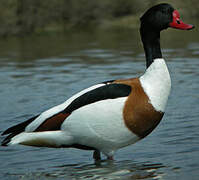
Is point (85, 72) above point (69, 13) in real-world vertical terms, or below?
below

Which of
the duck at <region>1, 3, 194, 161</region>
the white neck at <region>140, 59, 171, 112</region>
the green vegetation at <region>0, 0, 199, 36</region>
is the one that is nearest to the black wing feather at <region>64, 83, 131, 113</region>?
the duck at <region>1, 3, 194, 161</region>

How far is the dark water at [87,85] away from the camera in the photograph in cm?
573

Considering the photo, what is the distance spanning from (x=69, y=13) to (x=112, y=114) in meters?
20.7

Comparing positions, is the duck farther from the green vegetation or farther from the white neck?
the green vegetation

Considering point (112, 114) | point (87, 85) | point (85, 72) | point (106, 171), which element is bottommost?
point (106, 171)

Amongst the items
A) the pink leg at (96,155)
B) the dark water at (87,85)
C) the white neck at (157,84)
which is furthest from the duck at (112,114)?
the dark water at (87,85)

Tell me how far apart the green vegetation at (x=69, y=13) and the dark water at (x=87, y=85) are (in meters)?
2.20

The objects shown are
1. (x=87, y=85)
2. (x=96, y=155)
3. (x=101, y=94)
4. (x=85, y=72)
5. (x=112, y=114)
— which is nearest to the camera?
(x=112, y=114)

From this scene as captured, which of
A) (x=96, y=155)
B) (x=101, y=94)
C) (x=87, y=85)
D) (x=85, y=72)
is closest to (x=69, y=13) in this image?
(x=85, y=72)

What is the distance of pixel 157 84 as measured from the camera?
18.1 feet

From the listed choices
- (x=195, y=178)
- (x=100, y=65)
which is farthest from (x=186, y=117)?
(x=100, y=65)

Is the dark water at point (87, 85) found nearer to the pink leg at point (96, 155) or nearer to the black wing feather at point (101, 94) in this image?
the pink leg at point (96, 155)

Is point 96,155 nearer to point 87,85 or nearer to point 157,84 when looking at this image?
point 157,84

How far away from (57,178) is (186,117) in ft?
8.81
